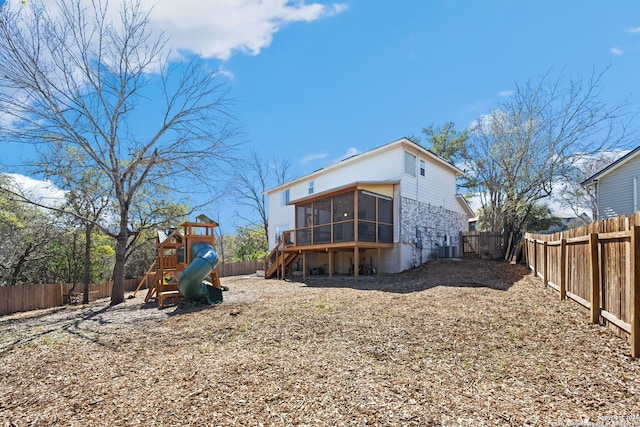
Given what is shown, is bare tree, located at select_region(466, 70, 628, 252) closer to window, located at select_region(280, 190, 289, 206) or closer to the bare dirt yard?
the bare dirt yard

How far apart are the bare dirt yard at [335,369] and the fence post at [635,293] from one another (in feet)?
0.66

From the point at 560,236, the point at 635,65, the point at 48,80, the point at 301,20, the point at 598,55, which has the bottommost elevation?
the point at 560,236

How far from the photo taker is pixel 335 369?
3885mm

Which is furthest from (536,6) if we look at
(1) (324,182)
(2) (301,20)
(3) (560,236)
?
(1) (324,182)

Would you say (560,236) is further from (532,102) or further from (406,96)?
(406,96)

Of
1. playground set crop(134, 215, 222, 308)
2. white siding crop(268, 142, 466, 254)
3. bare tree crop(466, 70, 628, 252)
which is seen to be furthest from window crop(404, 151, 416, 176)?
playground set crop(134, 215, 222, 308)

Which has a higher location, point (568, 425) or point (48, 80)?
point (48, 80)

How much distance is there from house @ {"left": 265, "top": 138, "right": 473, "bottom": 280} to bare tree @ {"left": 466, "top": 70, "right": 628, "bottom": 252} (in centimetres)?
329

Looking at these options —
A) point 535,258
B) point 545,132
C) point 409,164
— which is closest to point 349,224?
point 409,164

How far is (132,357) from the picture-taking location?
4.73 metres

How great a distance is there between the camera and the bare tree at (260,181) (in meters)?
30.2

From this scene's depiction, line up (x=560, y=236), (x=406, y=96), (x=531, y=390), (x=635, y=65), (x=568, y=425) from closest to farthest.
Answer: (x=568, y=425)
(x=531, y=390)
(x=560, y=236)
(x=635, y=65)
(x=406, y=96)

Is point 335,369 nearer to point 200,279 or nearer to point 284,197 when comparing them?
point 200,279

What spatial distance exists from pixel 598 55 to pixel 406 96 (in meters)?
7.31
